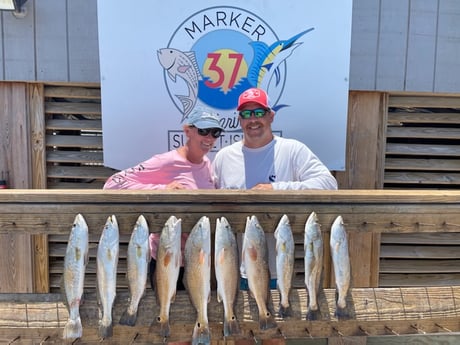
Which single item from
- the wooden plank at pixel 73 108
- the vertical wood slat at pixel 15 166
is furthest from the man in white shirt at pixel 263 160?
the vertical wood slat at pixel 15 166

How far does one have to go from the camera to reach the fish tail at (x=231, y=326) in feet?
5.25

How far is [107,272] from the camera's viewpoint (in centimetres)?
156

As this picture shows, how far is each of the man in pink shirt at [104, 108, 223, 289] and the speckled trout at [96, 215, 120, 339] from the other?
1.27 ft

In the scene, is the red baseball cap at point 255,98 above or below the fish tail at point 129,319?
above

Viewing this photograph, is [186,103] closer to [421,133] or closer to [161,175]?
[161,175]

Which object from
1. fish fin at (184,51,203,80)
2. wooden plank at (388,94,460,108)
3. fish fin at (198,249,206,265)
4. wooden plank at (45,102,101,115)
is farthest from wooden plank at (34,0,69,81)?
wooden plank at (388,94,460,108)

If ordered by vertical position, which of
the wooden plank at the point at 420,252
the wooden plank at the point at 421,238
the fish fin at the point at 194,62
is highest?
the fish fin at the point at 194,62

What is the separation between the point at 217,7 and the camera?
2.43 meters

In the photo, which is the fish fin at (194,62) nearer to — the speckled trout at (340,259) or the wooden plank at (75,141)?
the wooden plank at (75,141)

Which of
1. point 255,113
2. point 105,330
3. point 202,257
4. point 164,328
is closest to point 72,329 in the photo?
point 105,330

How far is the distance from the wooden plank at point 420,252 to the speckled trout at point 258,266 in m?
1.57

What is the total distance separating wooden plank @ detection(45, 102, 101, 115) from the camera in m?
2.64

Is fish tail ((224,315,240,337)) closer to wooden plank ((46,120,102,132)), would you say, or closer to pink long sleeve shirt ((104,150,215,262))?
pink long sleeve shirt ((104,150,215,262))

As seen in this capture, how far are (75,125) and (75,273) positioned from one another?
4.73 feet
